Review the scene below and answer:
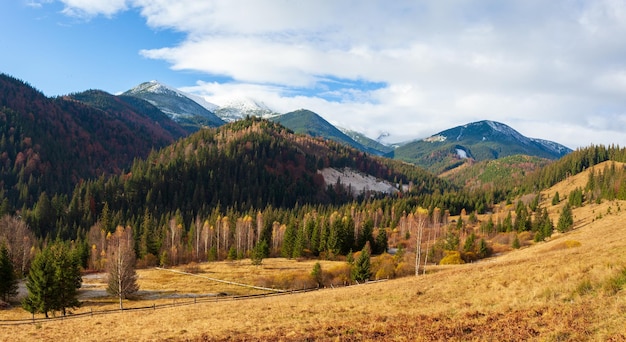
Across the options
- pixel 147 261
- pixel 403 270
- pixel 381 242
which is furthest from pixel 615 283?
pixel 147 261

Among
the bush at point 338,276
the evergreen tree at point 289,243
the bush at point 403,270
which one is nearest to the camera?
the bush at point 338,276

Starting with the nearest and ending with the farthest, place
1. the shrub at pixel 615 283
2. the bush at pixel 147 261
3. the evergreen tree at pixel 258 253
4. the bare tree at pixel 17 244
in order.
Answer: the shrub at pixel 615 283, the bare tree at pixel 17 244, the evergreen tree at pixel 258 253, the bush at pixel 147 261

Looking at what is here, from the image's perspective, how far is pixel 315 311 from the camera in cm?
3478

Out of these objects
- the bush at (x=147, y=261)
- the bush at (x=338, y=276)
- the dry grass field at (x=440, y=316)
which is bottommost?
the bush at (x=147, y=261)

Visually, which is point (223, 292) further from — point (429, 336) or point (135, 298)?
point (429, 336)

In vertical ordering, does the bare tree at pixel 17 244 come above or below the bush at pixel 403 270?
above

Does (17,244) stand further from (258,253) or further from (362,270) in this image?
(362,270)

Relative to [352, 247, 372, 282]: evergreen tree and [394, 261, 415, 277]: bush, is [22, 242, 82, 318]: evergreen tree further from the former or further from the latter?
[394, 261, 415, 277]: bush

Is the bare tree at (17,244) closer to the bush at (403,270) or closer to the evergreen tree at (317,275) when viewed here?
the evergreen tree at (317,275)

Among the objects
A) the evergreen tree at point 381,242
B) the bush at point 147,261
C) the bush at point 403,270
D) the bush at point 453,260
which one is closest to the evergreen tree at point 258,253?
the bush at point 147,261

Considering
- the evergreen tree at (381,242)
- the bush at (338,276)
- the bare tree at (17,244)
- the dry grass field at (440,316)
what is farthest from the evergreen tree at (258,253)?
the dry grass field at (440,316)

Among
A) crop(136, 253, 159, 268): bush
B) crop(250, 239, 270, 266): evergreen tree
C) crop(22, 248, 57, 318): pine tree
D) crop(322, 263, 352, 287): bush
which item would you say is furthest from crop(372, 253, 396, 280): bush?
crop(136, 253, 159, 268): bush

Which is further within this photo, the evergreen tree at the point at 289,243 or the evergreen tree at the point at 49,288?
the evergreen tree at the point at 289,243

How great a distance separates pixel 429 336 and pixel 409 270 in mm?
62257
